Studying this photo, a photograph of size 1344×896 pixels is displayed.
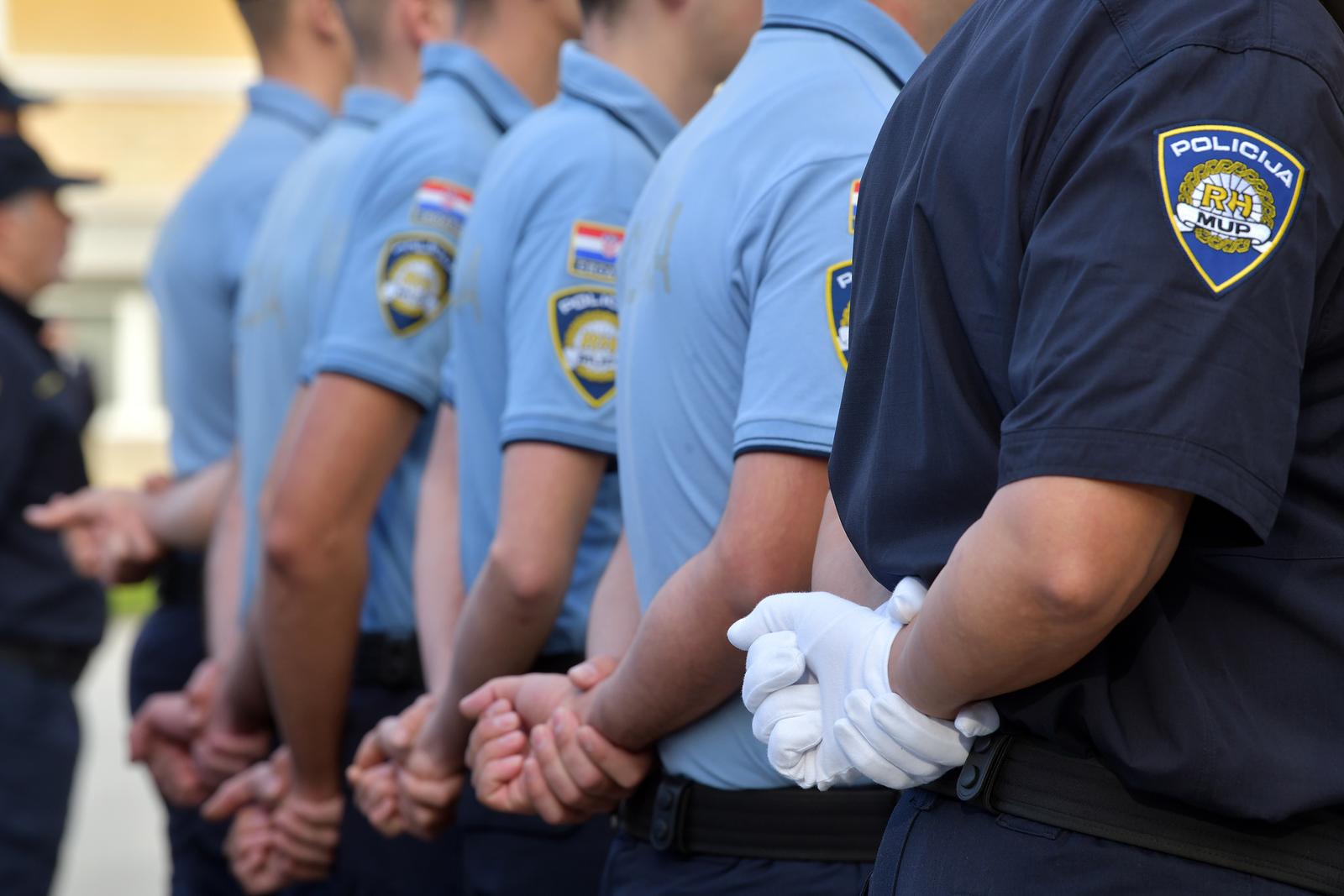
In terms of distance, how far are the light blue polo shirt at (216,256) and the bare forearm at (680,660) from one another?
2180 mm

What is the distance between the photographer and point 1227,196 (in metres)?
1.22

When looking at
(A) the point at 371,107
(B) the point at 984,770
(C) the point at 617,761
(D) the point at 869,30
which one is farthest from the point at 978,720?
(A) the point at 371,107

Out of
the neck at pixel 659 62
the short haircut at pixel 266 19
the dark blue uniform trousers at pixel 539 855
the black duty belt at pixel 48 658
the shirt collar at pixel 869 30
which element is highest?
the shirt collar at pixel 869 30

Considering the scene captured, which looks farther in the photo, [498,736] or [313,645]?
[313,645]

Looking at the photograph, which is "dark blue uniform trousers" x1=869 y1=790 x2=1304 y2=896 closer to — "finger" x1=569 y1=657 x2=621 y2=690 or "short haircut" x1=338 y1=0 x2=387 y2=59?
"finger" x1=569 y1=657 x2=621 y2=690

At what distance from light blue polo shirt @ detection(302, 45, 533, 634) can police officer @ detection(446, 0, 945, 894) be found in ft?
2.67

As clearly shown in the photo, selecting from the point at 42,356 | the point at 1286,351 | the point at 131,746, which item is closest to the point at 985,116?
the point at 1286,351

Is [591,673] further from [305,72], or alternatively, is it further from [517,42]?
[305,72]

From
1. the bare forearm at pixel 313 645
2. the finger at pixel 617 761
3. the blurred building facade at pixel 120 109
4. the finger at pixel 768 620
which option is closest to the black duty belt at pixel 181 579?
the bare forearm at pixel 313 645

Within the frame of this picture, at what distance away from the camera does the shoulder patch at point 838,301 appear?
6.04 ft

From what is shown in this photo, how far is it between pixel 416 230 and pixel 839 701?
1658 millimetres

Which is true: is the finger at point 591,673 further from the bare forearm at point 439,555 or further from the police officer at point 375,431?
the police officer at point 375,431

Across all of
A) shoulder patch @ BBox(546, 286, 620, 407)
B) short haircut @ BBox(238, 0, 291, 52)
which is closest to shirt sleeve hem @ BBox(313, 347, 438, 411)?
shoulder patch @ BBox(546, 286, 620, 407)

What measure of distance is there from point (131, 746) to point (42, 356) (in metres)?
1.40
